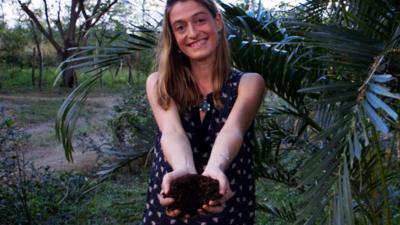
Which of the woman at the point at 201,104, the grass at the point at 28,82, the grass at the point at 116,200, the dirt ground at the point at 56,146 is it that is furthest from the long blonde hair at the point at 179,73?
the grass at the point at 28,82

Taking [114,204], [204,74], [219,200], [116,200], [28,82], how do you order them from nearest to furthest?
[219,200]
[204,74]
[114,204]
[116,200]
[28,82]

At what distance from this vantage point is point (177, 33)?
4.07 feet

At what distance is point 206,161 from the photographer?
1185 mm

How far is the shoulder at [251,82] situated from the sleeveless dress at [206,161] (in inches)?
0.6

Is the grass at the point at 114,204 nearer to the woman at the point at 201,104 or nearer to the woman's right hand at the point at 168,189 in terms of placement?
the woman at the point at 201,104

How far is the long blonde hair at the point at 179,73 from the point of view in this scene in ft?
4.06

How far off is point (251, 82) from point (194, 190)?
37cm

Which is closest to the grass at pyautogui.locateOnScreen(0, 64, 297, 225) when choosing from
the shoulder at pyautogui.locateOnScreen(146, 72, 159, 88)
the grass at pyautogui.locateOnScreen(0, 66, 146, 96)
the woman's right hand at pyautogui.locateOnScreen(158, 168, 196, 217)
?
the shoulder at pyautogui.locateOnScreen(146, 72, 159, 88)

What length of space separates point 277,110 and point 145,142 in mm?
545

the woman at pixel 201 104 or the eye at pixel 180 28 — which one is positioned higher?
the eye at pixel 180 28

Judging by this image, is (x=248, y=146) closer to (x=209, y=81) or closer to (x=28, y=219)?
(x=209, y=81)

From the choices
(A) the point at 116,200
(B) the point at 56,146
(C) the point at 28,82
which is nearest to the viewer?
(A) the point at 116,200

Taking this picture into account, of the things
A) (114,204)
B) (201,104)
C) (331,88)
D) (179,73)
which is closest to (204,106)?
(201,104)

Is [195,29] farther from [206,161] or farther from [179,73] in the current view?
[206,161]
